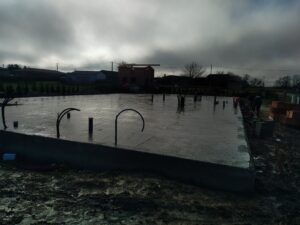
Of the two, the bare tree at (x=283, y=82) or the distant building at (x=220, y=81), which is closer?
the distant building at (x=220, y=81)

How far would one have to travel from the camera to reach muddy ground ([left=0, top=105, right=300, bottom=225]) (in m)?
3.15

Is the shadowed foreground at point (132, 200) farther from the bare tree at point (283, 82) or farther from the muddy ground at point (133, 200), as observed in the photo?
the bare tree at point (283, 82)

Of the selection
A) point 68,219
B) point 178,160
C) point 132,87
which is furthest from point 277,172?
point 132,87

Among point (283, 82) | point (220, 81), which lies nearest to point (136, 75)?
point (220, 81)

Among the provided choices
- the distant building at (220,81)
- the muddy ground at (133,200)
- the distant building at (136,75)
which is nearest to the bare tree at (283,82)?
the distant building at (220,81)

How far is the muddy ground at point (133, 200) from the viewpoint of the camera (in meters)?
3.15

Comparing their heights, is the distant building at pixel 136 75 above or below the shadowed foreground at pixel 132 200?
above

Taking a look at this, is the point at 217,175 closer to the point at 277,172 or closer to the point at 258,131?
the point at 277,172

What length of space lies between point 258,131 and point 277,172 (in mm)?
3266

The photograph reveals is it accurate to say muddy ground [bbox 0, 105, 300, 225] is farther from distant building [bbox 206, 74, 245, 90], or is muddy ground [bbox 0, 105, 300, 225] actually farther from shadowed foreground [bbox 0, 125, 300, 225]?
distant building [bbox 206, 74, 245, 90]

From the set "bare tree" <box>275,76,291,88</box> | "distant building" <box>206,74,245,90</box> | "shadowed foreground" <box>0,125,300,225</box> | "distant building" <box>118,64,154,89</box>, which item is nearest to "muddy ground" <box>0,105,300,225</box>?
"shadowed foreground" <box>0,125,300,225</box>

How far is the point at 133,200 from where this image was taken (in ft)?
11.7

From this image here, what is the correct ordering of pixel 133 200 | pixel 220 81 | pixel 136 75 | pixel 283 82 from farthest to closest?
1. pixel 283 82
2. pixel 220 81
3. pixel 136 75
4. pixel 133 200

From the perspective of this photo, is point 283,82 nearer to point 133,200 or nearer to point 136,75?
point 136,75
